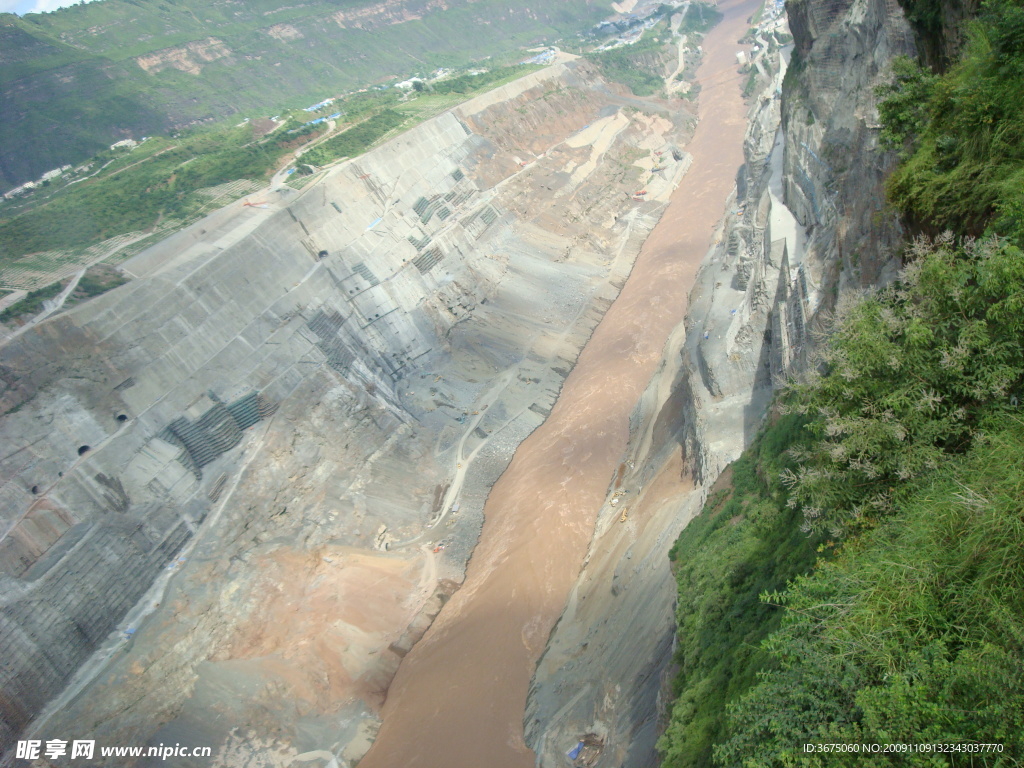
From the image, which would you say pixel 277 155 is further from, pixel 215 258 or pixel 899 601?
pixel 899 601

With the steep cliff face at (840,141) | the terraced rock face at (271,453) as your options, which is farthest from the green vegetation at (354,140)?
the steep cliff face at (840,141)

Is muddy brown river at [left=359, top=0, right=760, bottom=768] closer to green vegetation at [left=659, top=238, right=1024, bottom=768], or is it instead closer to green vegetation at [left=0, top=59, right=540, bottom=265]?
green vegetation at [left=659, top=238, right=1024, bottom=768]

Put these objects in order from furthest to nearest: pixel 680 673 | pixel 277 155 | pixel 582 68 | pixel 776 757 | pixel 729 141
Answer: pixel 582 68, pixel 729 141, pixel 277 155, pixel 680 673, pixel 776 757

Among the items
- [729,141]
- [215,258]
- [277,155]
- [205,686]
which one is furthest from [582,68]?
[205,686]

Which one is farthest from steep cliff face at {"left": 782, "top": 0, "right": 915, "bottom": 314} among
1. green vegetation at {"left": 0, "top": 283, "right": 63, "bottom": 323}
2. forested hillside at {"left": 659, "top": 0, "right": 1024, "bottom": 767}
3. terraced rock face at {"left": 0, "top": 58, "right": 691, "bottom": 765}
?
green vegetation at {"left": 0, "top": 283, "right": 63, "bottom": 323}

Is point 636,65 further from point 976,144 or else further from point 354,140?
point 976,144
